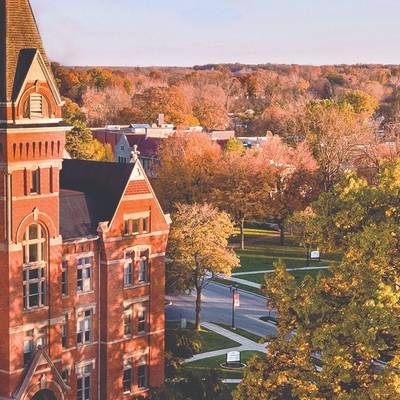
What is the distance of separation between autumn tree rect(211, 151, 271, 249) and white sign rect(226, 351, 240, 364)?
3045cm

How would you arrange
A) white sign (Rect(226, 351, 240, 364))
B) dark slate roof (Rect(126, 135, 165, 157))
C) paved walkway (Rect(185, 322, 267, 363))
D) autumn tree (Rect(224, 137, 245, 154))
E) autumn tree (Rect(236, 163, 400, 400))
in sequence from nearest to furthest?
autumn tree (Rect(236, 163, 400, 400))
white sign (Rect(226, 351, 240, 364))
paved walkway (Rect(185, 322, 267, 363))
autumn tree (Rect(224, 137, 245, 154))
dark slate roof (Rect(126, 135, 165, 157))

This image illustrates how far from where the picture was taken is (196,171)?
79875mm

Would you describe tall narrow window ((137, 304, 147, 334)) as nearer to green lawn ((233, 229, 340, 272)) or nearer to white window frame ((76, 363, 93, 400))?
white window frame ((76, 363, 93, 400))

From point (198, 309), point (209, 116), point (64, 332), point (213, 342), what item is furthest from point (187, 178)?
point (209, 116)

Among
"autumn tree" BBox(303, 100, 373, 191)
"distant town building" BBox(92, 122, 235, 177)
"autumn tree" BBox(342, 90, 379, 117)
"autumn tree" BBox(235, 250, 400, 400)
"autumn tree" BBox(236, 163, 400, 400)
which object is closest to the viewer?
"autumn tree" BBox(235, 250, 400, 400)

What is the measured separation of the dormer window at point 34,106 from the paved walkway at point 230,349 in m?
18.5

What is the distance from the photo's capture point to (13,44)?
3531 cm

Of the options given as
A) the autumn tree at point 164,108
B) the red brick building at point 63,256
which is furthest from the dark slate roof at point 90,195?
the autumn tree at point 164,108

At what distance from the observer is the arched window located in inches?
1446

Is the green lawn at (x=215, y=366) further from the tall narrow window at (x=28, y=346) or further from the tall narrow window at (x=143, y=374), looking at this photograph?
the tall narrow window at (x=28, y=346)

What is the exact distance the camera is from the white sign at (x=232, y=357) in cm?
4731

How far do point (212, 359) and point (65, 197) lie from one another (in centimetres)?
1448

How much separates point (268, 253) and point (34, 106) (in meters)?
45.6

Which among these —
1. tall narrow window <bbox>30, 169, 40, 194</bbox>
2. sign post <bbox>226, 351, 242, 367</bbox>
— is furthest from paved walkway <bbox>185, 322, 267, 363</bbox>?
tall narrow window <bbox>30, 169, 40, 194</bbox>
